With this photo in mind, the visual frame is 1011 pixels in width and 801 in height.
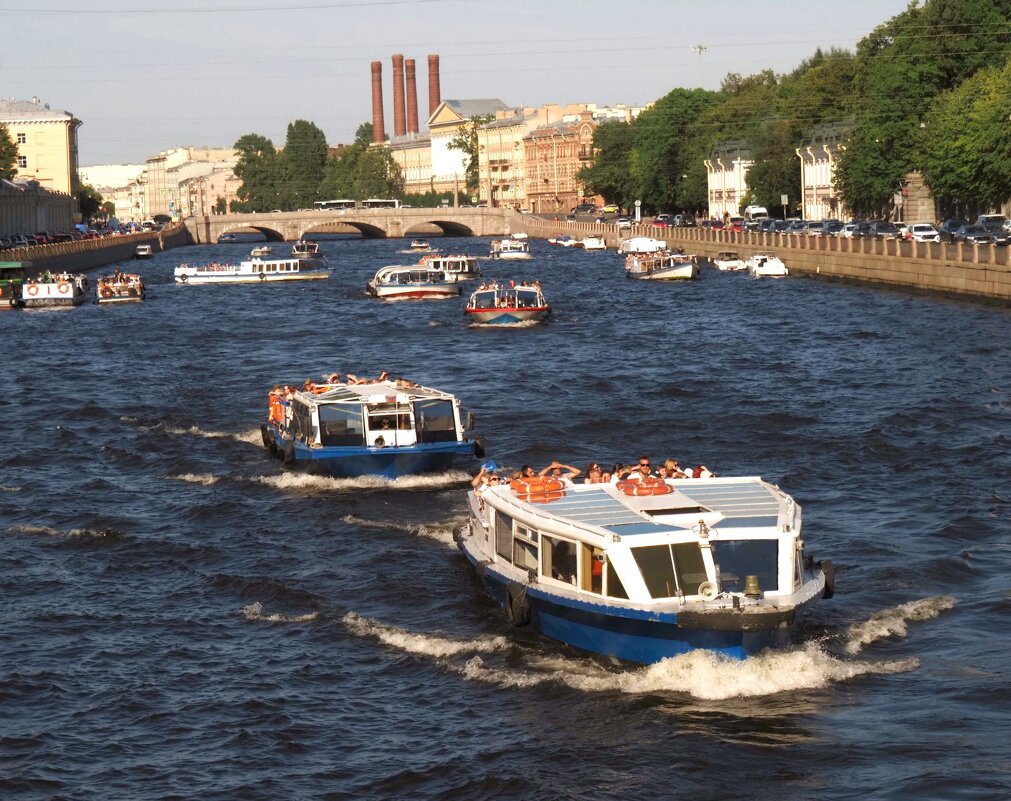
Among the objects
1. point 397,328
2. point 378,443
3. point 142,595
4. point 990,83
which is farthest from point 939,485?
point 990,83

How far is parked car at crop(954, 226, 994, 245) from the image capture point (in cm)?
7894

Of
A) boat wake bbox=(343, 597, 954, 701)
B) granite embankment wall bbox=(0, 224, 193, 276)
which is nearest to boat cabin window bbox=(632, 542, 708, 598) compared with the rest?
boat wake bbox=(343, 597, 954, 701)

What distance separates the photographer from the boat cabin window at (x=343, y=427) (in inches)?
1323

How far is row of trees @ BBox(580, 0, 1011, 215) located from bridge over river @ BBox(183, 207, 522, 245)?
2407cm

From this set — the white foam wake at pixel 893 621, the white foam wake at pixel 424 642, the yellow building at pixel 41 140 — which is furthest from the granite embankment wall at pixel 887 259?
the yellow building at pixel 41 140

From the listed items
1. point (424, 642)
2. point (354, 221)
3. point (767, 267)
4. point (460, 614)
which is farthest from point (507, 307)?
point (354, 221)

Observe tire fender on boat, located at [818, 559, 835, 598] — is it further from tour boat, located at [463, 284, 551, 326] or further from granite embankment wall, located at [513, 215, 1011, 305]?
tour boat, located at [463, 284, 551, 326]

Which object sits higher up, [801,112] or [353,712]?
[801,112]

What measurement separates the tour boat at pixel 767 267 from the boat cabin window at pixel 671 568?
74866 millimetres

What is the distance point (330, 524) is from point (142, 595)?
15.8ft

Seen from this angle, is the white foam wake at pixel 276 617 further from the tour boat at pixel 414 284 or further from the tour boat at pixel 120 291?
the tour boat at pixel 120 291

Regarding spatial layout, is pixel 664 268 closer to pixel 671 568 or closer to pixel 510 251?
pixel 510 251

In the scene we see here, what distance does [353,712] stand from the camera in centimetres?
2106

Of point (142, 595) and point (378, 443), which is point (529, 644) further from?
point (378, 443)
